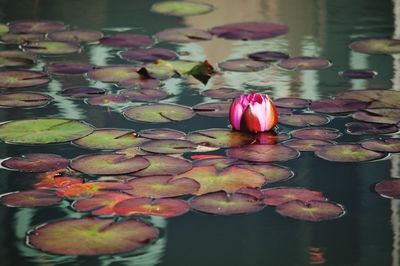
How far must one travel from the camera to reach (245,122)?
2869 millimetres

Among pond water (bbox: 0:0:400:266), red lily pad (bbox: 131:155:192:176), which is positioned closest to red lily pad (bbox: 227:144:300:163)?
pond water (bbox: 0:0:400:266)

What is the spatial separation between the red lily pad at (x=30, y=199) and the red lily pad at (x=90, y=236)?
15cm

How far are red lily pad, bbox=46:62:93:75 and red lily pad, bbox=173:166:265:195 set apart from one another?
110 centimetres

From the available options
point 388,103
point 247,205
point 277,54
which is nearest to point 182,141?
point 247,205

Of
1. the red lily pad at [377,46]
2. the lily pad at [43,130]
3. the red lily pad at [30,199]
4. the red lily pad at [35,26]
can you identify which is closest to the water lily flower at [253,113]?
the lily pad at [43,130]

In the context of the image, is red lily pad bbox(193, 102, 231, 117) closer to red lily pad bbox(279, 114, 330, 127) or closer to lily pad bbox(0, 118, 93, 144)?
red lily pad bbox(279, 114, 330, 127)

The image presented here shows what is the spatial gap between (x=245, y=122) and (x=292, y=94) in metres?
0.46

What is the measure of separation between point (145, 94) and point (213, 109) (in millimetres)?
271

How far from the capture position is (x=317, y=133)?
9.45 ft

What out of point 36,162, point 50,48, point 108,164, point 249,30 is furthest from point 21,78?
point 249,30

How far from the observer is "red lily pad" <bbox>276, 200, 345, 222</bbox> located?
2291 mm

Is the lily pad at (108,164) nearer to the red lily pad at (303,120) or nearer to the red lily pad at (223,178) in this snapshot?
the red lily pad at (223,178)

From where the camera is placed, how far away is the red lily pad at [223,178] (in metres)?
2.45

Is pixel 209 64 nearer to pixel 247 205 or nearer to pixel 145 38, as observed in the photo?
pixel 145 38
